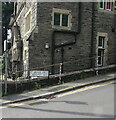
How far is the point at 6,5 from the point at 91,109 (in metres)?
27.8

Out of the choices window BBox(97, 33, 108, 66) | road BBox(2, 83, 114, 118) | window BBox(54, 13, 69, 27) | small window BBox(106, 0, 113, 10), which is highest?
small window BBox(106, 0, 113, 10)

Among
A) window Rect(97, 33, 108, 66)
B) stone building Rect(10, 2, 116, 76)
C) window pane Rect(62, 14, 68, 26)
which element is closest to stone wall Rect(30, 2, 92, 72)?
stone building Rect(10, 2, 116, 76)

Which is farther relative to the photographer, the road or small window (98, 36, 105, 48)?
small window (98, 36, 105, 48)

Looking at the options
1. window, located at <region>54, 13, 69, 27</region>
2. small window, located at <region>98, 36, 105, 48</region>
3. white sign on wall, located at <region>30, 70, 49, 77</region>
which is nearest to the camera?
white sign on wall, located at <region>30, 70, 49, 77</region>

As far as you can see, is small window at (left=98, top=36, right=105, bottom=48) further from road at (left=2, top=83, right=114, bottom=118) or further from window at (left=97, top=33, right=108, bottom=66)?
road at (left=2, top=83, right=114, bottom=118)

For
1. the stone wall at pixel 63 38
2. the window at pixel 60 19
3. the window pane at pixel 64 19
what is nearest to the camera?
the stone wall at pixel 63 38

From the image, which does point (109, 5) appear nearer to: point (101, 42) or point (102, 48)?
point (101, 42)

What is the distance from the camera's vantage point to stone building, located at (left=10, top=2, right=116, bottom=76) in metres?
12.8

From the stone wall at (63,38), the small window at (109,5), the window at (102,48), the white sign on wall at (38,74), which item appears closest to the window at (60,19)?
the stone wall at (63,38)

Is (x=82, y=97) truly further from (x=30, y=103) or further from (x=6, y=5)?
(x=6, y=5)

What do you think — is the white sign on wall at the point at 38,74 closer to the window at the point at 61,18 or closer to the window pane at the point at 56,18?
the window at the point at 61,18

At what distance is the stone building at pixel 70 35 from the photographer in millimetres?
12773

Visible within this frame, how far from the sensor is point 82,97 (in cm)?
820

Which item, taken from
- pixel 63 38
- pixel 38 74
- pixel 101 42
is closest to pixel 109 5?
pixel 101 42
